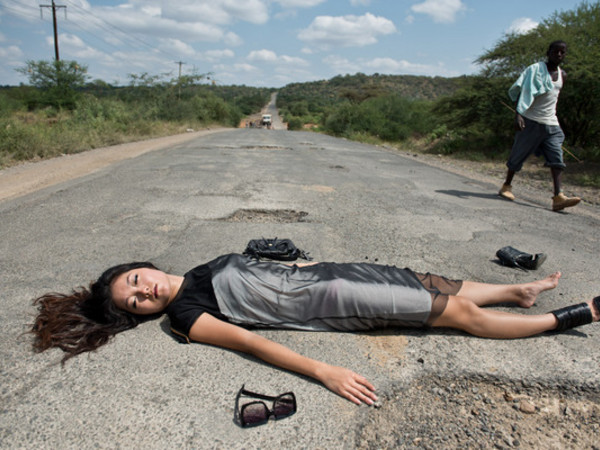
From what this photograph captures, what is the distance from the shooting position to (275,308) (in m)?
2.20

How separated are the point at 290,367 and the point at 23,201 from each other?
4.87 meters

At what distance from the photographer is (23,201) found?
5168 mm

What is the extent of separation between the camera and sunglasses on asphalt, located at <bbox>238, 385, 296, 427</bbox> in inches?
62.7

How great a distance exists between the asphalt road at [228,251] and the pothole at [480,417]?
0.06m

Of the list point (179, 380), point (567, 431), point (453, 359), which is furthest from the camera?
point (453, 359)

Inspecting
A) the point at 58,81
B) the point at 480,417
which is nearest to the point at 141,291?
the point at 480,417

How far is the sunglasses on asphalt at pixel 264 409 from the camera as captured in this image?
5.22ft

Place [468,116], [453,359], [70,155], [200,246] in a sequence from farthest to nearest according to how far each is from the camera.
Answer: [468,116], [70,155], [200,246], [453,359]

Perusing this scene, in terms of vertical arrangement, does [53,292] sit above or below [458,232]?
below

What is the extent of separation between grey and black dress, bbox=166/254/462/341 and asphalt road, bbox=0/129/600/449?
0.10 m

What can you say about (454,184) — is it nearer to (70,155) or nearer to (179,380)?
(179,380)

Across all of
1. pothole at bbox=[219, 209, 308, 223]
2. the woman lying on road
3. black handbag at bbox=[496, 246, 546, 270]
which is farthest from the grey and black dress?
pothole at bbox=[219, 209, 308, 223]

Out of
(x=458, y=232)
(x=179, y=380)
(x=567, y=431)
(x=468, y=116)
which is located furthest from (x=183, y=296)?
(x=468, y=116)

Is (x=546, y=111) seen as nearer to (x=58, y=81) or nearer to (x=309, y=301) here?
(x=309, y=301)
